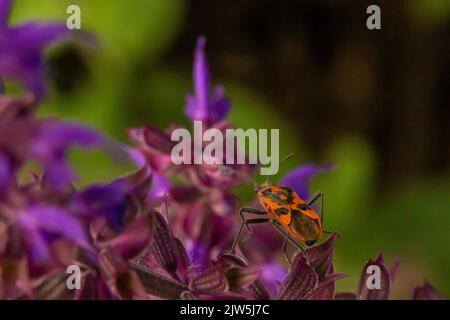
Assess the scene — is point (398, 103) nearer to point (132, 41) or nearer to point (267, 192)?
point (132, 41)

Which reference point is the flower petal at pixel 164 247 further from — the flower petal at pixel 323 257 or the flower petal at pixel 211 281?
the flower petal at pixel 323 257

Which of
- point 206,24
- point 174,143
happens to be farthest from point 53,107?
point 174,143

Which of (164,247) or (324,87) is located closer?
(164,247)

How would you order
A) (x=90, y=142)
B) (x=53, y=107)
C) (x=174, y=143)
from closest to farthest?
(x=90, y=142), (x=174, y=143), (x=53, y=107)

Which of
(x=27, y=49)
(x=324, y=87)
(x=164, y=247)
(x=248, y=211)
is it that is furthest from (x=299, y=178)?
(x=324, y=87)

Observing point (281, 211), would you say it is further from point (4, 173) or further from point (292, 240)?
point (4, 173)

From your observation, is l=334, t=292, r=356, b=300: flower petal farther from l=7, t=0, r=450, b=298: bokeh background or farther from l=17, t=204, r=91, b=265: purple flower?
l=7, t=0, r=450, b=298: bokeh background
